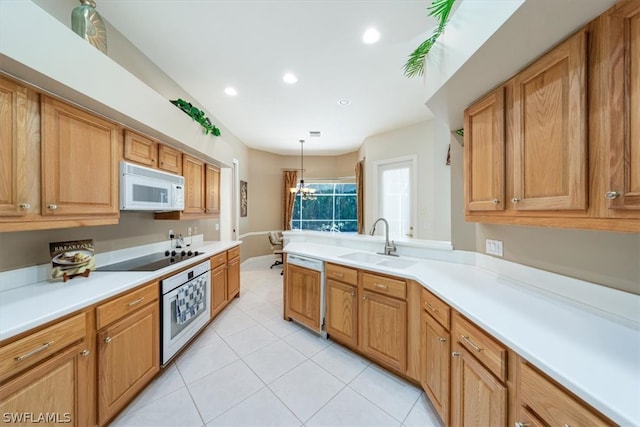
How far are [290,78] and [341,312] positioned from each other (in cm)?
273

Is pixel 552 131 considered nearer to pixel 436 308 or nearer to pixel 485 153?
pixel 485 153

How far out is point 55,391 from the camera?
1.15m

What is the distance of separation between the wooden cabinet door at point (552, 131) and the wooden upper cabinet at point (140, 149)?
9.24 ft

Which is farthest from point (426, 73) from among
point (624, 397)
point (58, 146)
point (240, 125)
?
point (240, 125)

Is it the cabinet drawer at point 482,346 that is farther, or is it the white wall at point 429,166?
the white wall at point 429,166

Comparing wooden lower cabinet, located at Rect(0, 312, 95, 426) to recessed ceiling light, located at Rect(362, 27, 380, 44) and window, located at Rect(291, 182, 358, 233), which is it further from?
window, located at Rect(291, 182, 358, 233)

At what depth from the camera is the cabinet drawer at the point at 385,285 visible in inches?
72.4

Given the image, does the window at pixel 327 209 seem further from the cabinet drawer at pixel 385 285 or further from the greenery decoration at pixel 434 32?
the greenery decoration at pixel 434 32

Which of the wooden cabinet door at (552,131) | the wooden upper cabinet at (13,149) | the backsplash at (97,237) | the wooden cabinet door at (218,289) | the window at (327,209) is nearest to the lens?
the wooden cabinet door at (552,131)

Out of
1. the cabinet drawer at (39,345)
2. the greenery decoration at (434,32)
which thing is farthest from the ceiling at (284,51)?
the cabinet drawer at (39,345)

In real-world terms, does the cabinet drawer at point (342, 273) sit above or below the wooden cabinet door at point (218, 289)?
above

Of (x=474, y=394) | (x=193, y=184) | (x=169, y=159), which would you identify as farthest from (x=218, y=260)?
(x=474, y=394)

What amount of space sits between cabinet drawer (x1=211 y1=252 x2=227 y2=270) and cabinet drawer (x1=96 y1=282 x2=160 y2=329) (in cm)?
93

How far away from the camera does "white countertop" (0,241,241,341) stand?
1058 mm
